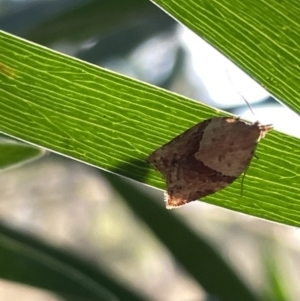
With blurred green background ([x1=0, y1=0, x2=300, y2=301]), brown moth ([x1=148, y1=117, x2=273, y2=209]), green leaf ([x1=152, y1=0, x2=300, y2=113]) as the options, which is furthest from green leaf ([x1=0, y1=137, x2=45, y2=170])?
green leaf ([x1=152, y1=0, x2=300, y2=113])

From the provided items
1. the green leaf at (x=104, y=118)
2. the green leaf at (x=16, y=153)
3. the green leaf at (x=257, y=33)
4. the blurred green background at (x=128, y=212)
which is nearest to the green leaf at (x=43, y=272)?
the blurred green background at (x=128, y=212)

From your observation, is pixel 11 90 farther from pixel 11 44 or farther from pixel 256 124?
pixel 256 124

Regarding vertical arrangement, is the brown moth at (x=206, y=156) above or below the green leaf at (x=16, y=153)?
below

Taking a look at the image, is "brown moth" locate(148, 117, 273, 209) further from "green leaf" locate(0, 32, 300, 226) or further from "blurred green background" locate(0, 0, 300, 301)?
"blurred green background" locate(0, 0, 300, 301)

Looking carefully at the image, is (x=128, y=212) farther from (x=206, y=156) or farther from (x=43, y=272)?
(x=206, y=156)

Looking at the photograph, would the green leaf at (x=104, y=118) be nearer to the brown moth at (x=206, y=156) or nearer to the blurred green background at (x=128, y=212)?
the brown moth at (x=206, y=156)

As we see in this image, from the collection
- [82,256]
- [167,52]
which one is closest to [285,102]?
[82,256]

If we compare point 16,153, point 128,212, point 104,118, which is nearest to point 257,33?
point 104,118
